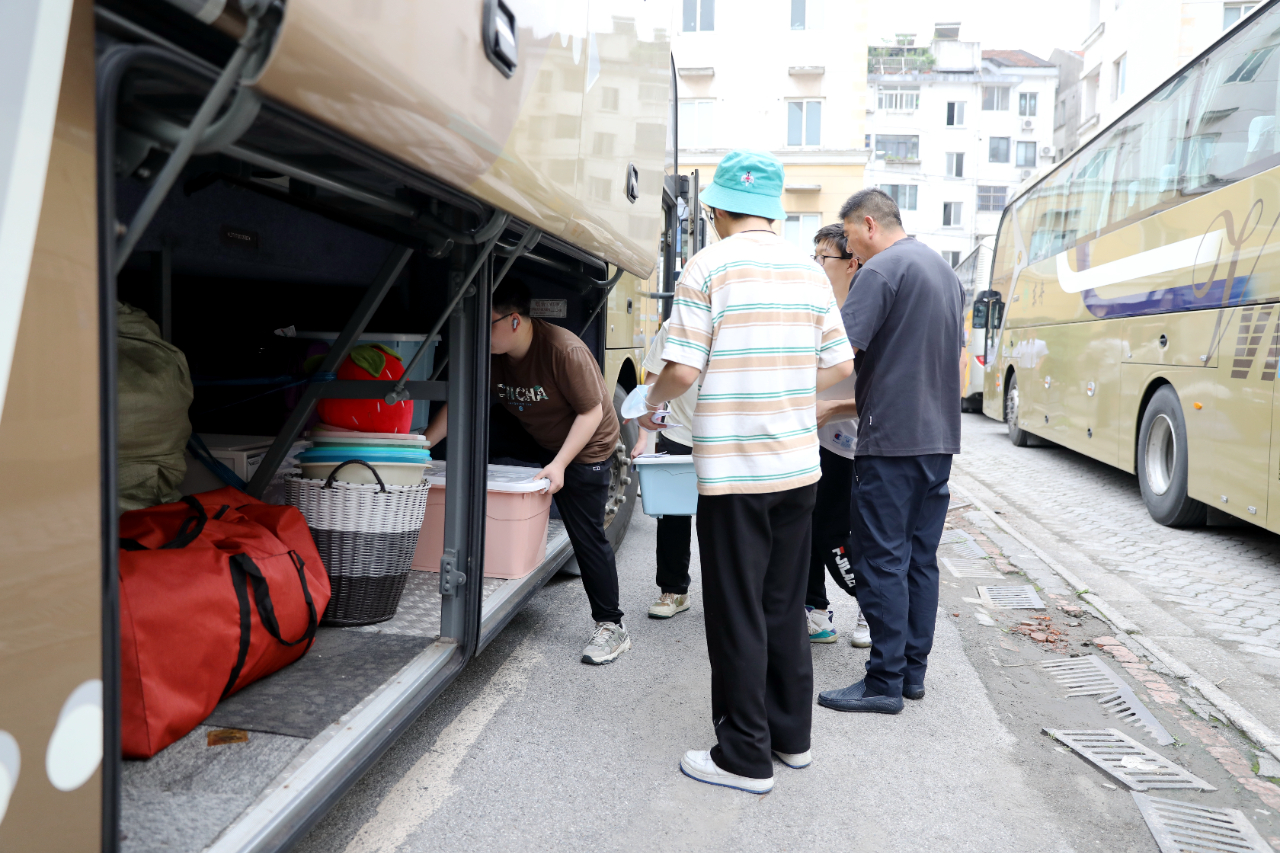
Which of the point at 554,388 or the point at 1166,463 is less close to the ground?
the point at 554,388

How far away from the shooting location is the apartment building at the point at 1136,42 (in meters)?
23.6

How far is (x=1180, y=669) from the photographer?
4.05 m

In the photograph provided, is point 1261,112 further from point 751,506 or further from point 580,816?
point 580,816

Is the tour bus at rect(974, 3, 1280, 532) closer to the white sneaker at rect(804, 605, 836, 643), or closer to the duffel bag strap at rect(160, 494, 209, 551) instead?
the white sneaker at rect(804, 605, 836, 643)

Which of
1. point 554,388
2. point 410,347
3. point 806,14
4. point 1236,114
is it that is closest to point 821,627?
point 554,388

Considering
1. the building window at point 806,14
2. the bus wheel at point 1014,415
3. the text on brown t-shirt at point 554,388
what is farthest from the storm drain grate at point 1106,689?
the building window at point 806,14

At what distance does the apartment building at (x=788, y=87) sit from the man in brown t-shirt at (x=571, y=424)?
94.3 ft

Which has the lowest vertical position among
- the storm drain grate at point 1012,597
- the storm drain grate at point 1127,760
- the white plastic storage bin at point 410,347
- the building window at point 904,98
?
the storm drain grate at point 1127,760

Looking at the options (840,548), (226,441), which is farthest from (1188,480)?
(226,441)

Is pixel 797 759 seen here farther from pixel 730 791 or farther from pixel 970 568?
pixel 970 568

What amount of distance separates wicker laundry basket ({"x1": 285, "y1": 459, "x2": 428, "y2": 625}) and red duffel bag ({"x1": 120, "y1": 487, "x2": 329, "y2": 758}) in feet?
0.77

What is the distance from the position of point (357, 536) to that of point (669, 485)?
1.32 meters

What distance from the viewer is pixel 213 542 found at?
2789mm

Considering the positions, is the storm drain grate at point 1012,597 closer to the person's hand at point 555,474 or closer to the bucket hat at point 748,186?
the person's hand at point 555,474
